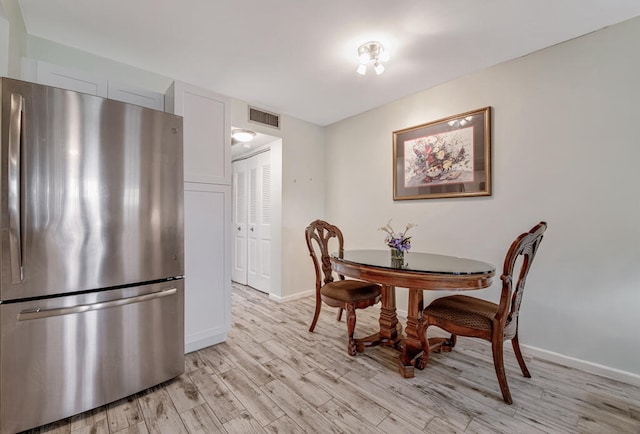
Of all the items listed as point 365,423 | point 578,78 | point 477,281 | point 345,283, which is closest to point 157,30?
point 345,283

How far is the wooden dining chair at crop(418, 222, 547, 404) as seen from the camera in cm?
161

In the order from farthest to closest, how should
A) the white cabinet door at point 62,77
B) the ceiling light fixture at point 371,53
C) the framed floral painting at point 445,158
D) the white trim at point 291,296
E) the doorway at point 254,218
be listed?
the doorway at point 254,218, the white trim at point 291,296, the framed floral painting at point 445,158, the ceiling light fixture at point 371,53, the white cabinet door at point 62,77

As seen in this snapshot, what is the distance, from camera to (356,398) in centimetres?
171

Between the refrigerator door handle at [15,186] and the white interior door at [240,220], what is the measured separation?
3.14 m

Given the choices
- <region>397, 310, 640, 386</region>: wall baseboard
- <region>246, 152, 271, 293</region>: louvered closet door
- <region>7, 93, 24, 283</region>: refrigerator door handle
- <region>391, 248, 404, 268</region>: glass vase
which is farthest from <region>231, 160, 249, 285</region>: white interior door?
<region>397, 310, 640, 386</region>: wall baseboard

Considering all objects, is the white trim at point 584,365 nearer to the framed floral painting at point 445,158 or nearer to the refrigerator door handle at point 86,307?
the framed floral painting at point 445,158

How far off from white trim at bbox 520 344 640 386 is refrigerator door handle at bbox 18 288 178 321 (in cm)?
295

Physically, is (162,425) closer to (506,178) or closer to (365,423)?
(365,423)

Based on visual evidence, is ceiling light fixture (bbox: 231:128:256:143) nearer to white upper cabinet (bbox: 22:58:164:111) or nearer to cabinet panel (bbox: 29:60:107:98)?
white upper cabinet (bbox: 22:58:164:111)

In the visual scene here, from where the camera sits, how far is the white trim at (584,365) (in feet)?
6.06

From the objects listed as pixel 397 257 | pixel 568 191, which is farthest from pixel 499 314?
pixel 568 191

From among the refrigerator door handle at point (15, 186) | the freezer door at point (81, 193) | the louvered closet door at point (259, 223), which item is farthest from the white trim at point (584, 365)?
the refrigerator door handle at point (15, 186)

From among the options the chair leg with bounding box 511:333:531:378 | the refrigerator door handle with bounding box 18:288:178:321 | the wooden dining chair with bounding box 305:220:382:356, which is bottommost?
the chair leg with bounding box 511:333:531:378

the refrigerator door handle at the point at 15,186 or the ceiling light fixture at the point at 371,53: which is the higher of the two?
the ceiling light fixture at the point at 371,53
